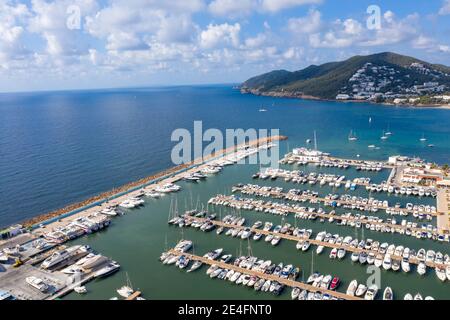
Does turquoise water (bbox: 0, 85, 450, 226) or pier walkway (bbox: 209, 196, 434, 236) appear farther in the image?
turquoise water (bbox: 0, 85, 450, 226)

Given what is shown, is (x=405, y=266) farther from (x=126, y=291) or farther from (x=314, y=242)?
(x=126, y=291)

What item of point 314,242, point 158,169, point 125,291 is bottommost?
point 125,291

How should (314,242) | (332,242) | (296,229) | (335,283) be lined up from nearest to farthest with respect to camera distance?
(335,283) → (332,242) → (314,242) → (296,229)

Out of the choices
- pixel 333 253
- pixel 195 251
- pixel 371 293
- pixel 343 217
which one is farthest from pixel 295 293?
pixel 343 217

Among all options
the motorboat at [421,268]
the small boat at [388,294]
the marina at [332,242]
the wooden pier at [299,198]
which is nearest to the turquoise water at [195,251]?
the motorboat at [421,268]

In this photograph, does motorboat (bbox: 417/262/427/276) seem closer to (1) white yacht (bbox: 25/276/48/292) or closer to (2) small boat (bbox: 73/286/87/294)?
(2) small boat (bbox: 73/286/87/294)

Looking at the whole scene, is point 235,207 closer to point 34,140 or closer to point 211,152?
point 211,152

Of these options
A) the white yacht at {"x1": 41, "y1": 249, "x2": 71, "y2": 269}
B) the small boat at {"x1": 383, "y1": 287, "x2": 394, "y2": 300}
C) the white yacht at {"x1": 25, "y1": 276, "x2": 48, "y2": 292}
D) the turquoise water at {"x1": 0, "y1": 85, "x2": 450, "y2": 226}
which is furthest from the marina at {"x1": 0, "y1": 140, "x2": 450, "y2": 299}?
the turquoise water at {"x1": 0, "y1": 85, "x2": 450, "y2": 226}

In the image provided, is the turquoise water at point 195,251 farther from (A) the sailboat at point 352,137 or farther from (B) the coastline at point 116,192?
(A) the sailboat at point 352,137
